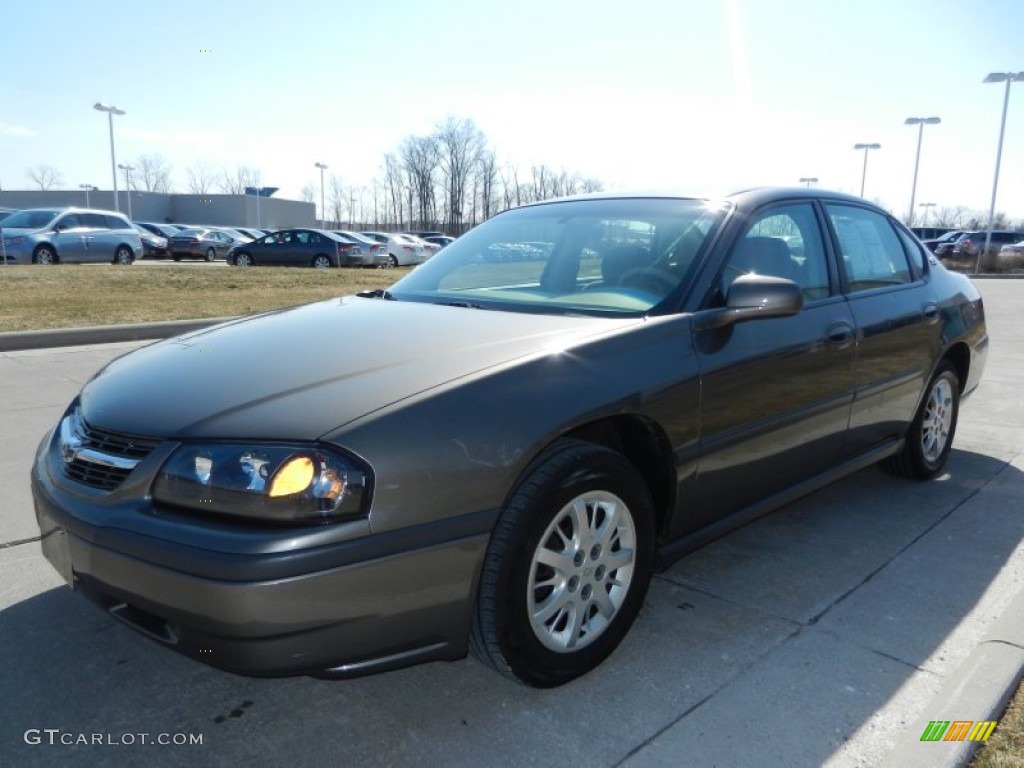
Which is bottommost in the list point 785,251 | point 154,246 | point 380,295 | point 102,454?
point 154,246

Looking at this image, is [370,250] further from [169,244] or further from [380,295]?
[380,295]

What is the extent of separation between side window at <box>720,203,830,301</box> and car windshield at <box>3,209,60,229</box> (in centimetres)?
2151

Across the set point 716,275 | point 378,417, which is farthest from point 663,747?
point 716,275

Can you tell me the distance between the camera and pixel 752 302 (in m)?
2.86

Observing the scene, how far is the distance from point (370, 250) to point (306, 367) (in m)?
24.6

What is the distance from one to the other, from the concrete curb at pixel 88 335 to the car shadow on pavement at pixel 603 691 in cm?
639

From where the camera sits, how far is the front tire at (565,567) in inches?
89.2

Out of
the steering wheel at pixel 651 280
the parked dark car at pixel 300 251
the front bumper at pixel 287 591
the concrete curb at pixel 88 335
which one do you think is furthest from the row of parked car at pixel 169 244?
the front bumper at pixel 287 591

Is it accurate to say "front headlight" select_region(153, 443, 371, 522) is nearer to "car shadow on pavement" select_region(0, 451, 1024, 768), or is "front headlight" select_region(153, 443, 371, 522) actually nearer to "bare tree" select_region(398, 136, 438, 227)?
"car shadow on pavement" select_region(0, 451, 1024, 768)

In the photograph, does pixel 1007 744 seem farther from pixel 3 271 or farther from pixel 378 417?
pixel 3 271

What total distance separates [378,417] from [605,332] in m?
0.91

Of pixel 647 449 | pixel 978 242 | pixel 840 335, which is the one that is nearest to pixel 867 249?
pixel 840 335

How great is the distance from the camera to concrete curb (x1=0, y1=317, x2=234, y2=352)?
892 centimetres
